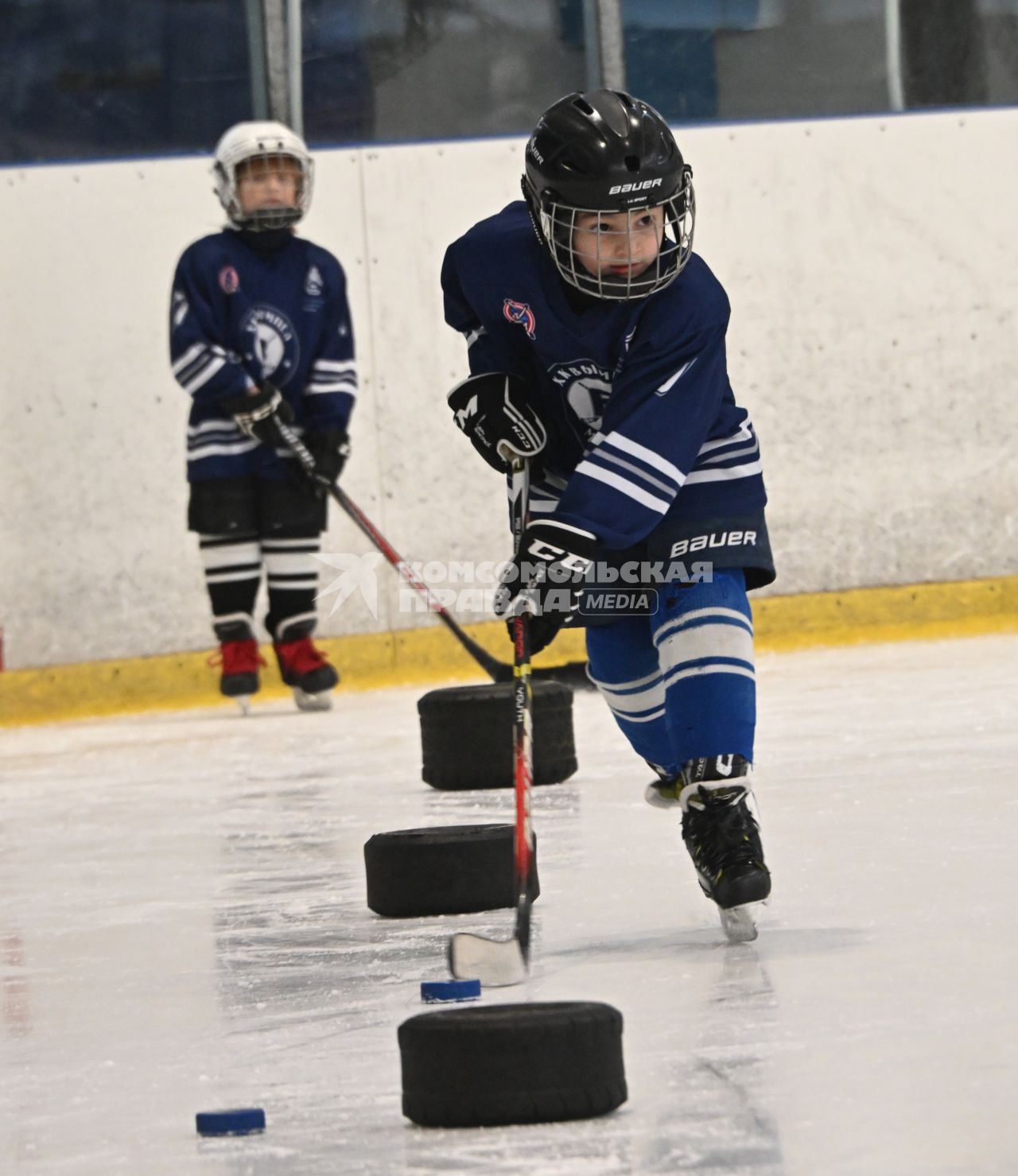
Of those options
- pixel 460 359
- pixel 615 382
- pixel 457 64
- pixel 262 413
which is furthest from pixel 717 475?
pixel 457 64

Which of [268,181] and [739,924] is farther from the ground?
[268,181]

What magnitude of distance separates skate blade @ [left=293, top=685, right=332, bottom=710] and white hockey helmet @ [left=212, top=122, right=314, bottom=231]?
1.17 meters

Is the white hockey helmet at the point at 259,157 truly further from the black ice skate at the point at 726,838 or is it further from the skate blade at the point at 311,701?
the black ice skate at the point at 726,838

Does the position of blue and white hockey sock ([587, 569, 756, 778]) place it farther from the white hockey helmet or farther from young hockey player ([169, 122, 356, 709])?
the white hockey helmet

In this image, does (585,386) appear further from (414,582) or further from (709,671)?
(414,582)

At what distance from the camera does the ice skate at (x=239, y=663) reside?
5.19m

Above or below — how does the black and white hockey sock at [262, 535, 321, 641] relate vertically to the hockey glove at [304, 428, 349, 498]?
below

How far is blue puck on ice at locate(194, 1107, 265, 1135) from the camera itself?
5.34ft

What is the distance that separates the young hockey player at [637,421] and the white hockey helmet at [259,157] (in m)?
2.63

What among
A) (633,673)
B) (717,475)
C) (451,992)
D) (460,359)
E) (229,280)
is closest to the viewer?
Answer: (451,992)

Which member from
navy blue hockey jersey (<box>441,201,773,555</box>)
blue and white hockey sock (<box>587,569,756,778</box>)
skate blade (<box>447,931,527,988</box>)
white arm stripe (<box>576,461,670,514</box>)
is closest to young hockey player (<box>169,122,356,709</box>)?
navy blue hockey jersey (<box>441,201,773,555</box>)

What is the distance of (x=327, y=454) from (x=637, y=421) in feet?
9.75

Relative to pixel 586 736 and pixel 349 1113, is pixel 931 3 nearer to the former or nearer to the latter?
pixel 586 736

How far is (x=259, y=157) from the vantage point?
512 centimetres
